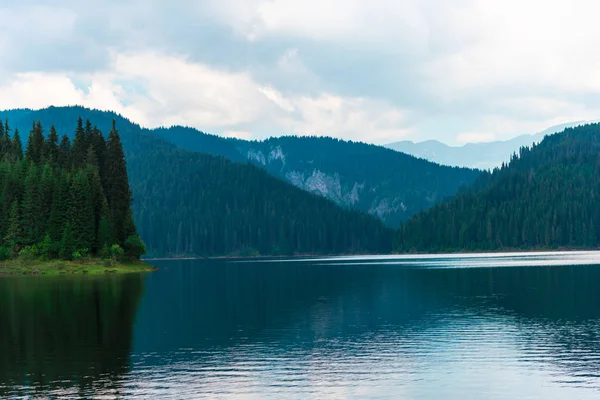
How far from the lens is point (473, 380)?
4103cm

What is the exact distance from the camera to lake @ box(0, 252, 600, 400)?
130ft

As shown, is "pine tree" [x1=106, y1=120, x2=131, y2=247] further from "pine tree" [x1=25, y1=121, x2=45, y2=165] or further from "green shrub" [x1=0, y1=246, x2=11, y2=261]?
"green shrub" [x1=0, y1=246, x2=11, y2=261]

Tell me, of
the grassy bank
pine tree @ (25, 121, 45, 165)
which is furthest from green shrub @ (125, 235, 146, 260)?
pine tree @ (25, 121, 45, 165)

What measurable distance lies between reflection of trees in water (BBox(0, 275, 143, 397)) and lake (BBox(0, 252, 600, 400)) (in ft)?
0.36

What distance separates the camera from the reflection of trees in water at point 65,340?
42.1m

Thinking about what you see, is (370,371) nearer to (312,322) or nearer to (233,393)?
(233,393)

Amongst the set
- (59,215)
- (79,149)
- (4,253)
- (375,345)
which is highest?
(79,149)

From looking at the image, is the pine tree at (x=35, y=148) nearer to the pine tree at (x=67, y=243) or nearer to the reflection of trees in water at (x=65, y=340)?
the pine tree at (x=67, y=243)

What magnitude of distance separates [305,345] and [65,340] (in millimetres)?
18753

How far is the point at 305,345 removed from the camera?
54.7 metres

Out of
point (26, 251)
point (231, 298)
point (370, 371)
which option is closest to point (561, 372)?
point (370, 371)

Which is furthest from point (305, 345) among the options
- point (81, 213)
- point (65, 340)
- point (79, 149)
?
point (79, 149)

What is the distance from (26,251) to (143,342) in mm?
115120

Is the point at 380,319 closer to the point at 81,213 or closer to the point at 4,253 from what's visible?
the point at 81,213
